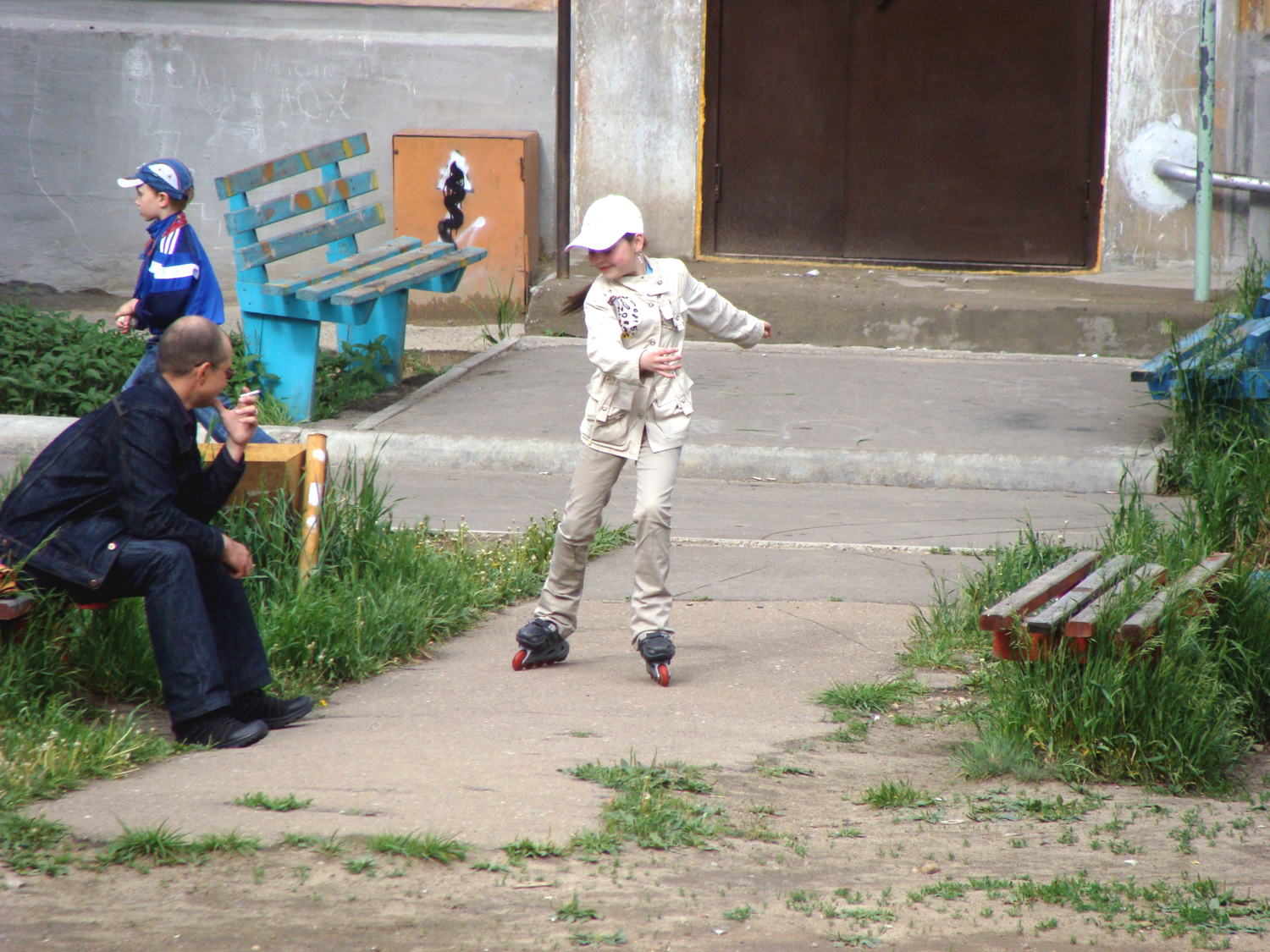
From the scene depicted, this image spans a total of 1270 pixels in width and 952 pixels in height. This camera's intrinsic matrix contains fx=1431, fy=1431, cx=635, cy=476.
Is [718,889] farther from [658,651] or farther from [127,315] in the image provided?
[127,315]

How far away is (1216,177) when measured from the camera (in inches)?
420

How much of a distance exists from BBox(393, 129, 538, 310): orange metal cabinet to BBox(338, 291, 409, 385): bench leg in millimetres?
2183

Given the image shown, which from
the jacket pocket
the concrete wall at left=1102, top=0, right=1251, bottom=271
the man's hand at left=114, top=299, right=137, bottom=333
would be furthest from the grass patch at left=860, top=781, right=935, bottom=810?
the concrete wall at left=1102, top=0, right=1251, bottom=271

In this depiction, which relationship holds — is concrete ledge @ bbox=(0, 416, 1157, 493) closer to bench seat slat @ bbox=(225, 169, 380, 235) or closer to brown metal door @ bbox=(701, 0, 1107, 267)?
bench seat slat @ bbox=(225, 169, 380, 235)

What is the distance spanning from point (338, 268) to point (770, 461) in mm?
2914

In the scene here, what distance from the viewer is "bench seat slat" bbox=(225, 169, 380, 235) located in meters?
7.92

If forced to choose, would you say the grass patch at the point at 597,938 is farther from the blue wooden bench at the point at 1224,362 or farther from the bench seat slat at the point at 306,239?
the bench seat slat at the point at 306,239

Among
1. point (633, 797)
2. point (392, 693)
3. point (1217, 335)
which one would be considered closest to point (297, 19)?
point (1217, 335)

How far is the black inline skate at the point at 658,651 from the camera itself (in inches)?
183

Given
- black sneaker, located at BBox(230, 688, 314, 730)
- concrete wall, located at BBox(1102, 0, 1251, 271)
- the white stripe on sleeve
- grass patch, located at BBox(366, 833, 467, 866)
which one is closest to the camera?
grass patch, located at BBox(366, 833, 467, 866)

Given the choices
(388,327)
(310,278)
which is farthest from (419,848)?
(388,327)

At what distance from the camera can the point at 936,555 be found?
6305mm

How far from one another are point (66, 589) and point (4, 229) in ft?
29.9

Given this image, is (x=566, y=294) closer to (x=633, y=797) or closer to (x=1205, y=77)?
(x=1205, y=77)
